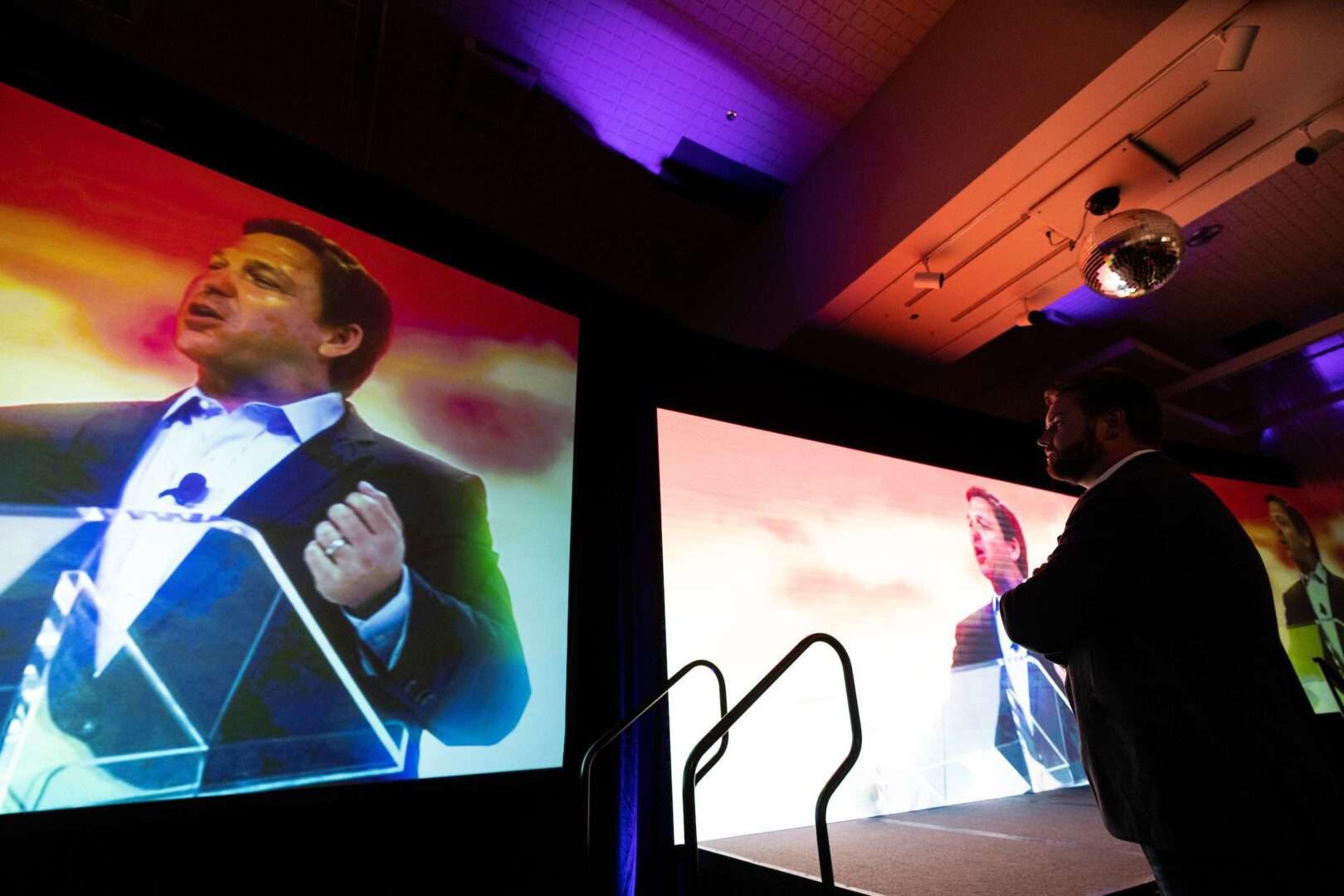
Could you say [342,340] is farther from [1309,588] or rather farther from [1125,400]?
[1309,588]

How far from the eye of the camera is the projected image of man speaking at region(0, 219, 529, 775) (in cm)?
157

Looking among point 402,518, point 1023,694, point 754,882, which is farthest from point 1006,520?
point 402,518

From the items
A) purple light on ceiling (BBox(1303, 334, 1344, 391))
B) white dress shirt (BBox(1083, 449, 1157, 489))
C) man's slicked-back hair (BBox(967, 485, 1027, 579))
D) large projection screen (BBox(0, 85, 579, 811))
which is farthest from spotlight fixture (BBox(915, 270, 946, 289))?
purple light on ceiling (BBox(1303, 334, 1344, 391))

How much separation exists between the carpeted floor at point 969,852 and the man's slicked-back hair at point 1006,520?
56.0 inches

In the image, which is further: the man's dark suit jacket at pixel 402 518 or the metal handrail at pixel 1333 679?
the metal handrail at pixel 1333 679

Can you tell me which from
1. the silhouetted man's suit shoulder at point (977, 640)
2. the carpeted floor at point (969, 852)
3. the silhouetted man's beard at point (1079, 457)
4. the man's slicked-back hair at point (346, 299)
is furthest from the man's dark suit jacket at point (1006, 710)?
the man's slicked-back hair at point (346, 299)

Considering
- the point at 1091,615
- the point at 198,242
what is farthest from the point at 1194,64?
the point at 198,242

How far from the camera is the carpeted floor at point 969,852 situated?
176 centimetres

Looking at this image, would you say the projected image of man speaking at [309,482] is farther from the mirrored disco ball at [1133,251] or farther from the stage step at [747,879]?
the mirrored disco ball at [1133,251]

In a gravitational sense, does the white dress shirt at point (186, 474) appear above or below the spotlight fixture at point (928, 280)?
below

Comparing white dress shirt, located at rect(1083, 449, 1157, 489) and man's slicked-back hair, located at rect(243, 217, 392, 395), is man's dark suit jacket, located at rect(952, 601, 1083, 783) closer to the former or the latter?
white dress shirt, located at rect(1083, 449, 1157, 489)

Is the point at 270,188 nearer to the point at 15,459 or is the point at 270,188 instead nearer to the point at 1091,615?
the point at 15,459

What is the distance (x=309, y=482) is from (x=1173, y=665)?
7.21ft

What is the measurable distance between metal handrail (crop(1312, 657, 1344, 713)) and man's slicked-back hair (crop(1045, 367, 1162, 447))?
3.99 m
